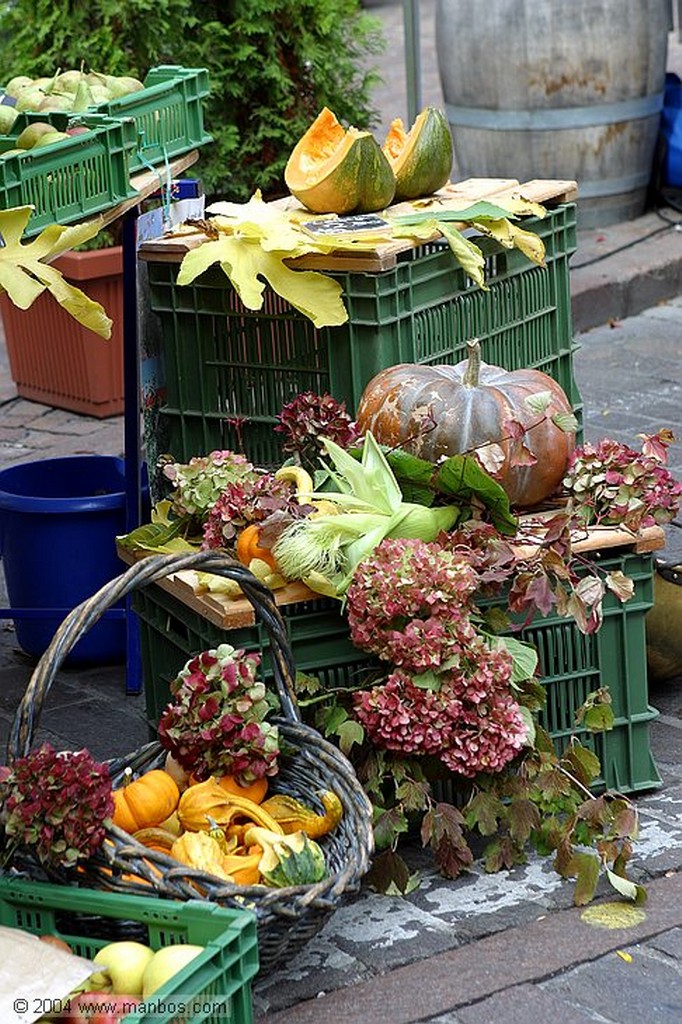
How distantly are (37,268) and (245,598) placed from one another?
0.72 meters

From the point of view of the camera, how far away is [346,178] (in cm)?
386

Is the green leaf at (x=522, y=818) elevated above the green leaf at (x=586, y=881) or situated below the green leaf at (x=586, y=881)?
above

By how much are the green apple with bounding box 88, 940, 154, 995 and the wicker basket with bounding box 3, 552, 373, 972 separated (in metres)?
0.10

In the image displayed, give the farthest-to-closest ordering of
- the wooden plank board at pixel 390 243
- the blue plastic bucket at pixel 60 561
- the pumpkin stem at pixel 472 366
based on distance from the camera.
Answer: the blue plastic bucket at pixel 60 561 → the wooden plank board at pixel 390 243 → the pumpkin stem at pixel 472 366

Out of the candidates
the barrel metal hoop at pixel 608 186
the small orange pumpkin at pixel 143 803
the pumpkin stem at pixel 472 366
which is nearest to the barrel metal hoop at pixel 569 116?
the barrel metal hoop at pixel 608 186

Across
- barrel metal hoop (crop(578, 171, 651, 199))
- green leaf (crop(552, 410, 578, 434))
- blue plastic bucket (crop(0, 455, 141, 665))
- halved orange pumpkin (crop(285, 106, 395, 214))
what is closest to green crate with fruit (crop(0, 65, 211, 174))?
halved orange pumpkin (crop(285, 106, 395, 214))

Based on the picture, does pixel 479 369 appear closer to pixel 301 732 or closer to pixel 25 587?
pixel 301 732

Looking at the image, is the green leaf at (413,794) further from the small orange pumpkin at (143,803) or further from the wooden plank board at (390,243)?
the wooden plank board at (390,243)

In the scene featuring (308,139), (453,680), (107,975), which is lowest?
(107,975)

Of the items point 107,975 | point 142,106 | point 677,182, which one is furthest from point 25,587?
point 677,182

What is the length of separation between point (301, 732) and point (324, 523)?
0.40 meters

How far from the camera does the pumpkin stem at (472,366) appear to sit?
3369 mm

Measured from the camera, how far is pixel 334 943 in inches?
117

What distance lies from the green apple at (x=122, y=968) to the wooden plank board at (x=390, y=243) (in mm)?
1584
